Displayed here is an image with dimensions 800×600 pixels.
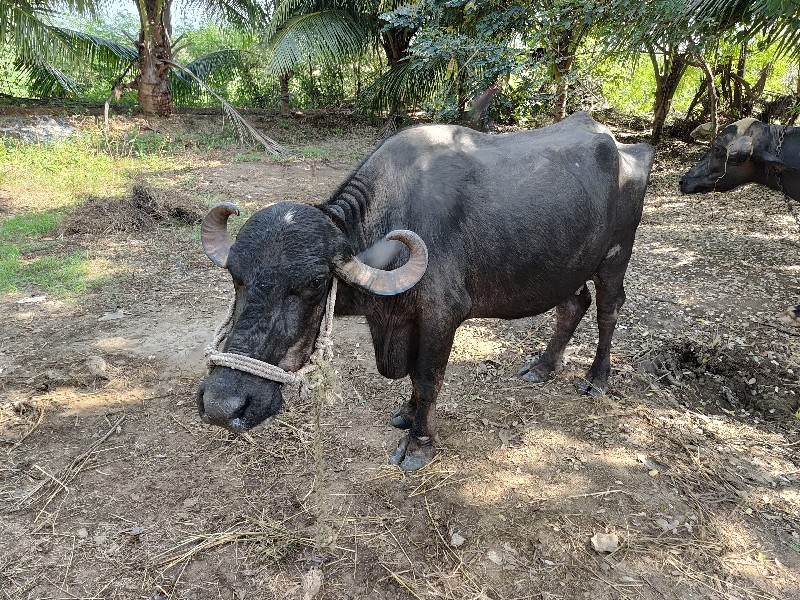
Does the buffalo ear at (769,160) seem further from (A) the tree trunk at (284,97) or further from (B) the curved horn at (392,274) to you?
(A) the tree trunk at (284,97)

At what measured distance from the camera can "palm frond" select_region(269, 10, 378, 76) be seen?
12.5m

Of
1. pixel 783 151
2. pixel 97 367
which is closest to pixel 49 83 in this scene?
pixel 97 367

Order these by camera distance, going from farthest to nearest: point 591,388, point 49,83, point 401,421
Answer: point 49,83, point 591,388, point 401,421

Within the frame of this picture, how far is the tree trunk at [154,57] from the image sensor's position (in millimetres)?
12312

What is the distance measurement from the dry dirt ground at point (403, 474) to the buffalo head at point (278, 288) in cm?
50

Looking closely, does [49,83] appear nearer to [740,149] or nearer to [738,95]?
[740,149]

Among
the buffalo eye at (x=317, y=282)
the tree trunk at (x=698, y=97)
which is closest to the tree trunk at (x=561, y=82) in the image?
the buffalo eye at (x=317, y=282)

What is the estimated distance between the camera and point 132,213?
25.4 ft

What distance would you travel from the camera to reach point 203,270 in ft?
21.3

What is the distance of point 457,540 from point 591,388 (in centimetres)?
204

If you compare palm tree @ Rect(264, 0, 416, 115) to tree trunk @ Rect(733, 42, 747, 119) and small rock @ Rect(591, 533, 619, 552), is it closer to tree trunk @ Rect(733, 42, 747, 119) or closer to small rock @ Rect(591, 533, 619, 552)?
tree trunk @ Rect(733, 42, 747, 119)

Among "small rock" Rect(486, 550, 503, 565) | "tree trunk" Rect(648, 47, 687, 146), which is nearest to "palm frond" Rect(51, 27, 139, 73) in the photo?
"tree trunk" Rect(648, 47, 687, 146)

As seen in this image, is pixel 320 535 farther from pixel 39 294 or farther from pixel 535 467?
pixel 39 294

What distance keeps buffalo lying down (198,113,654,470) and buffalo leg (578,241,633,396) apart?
1.1 inches
